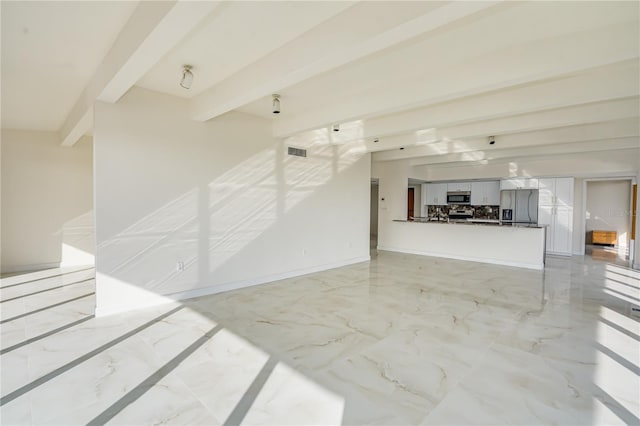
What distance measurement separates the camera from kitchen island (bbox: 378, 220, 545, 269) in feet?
22.5

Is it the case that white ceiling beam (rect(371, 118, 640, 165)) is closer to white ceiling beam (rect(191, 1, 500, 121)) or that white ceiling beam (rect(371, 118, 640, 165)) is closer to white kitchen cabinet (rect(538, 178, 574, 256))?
white kitchen cabinet (rect(538, 178, 574, 256))

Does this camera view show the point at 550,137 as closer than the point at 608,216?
Yes

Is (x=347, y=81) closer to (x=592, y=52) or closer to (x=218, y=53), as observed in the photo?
(x=218, y=53)

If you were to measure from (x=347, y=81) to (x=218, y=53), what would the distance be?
1.45 meters

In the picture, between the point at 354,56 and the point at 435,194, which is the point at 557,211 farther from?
the point at 354,56

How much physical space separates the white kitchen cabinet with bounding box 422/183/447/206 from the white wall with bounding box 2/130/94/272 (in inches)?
377

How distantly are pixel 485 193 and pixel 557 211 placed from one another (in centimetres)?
189

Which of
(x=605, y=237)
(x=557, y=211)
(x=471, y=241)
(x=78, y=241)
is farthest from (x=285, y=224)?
(x=605, y=237)

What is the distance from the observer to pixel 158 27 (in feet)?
6.86

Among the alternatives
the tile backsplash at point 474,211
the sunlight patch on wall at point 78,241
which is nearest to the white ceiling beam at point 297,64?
the sunlight patch on wall at point 78,241

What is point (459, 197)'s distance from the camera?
10.1 meters

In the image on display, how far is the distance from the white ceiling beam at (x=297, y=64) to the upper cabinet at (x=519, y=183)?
27.5ft

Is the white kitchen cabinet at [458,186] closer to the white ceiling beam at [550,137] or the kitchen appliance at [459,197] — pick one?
the kitchen appliance at [459,197]

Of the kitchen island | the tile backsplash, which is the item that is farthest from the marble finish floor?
the tile backsplash
